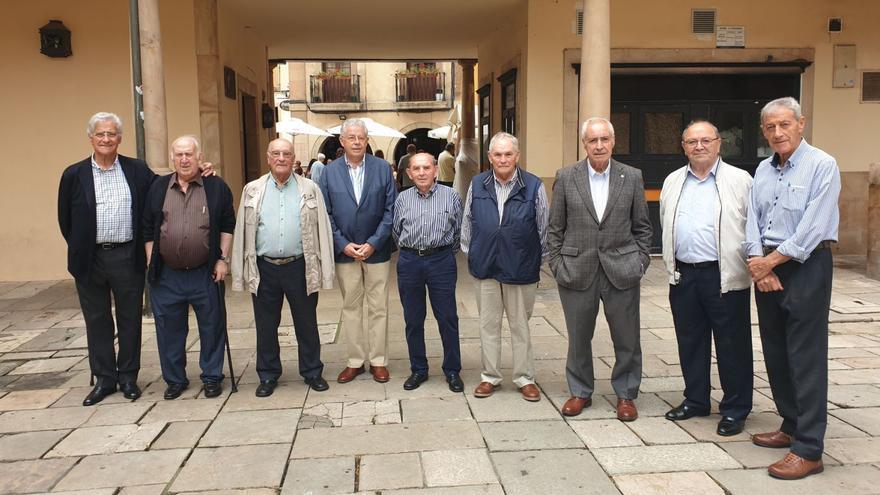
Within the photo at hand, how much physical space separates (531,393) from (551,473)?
3.55 ft

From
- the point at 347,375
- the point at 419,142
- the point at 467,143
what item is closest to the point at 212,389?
the point at 347,375

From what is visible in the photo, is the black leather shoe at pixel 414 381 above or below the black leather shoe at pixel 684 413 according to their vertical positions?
above

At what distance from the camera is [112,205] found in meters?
4.64

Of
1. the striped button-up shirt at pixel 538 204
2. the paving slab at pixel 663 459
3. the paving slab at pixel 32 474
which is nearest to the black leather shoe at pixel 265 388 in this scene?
the paving slab at pixel 32 474

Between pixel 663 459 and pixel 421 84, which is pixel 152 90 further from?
pixel 421 84

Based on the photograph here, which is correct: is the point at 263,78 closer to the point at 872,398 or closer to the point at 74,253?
the point at 74,253

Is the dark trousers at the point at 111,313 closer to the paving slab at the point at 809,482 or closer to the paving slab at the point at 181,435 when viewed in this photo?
the paving slab at the point at 181,435

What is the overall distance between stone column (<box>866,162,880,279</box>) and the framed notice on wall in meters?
2.41

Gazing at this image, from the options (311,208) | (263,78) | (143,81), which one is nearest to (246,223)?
(311,208)

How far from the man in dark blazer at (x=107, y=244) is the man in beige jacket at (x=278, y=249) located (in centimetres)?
67

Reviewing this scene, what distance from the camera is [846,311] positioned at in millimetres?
7012

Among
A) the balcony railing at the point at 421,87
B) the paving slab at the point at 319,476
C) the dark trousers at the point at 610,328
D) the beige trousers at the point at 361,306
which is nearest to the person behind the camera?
the paving slab at the point at 319,476

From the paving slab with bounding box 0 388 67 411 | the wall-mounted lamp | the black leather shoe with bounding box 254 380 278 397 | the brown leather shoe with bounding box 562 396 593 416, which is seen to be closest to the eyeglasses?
the brown leather shoe with bounding box 562 396 593 416

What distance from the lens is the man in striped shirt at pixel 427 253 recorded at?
186 inches
